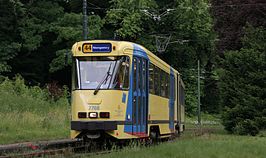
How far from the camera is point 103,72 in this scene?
54.7 feet

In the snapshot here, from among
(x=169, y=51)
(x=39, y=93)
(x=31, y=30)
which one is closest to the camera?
(x=39, y=93)

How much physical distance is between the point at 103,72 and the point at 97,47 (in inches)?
35.5

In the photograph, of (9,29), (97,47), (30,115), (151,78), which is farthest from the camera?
(9,29)

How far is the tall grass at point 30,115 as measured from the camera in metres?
22.5

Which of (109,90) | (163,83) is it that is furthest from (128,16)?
(109,90)

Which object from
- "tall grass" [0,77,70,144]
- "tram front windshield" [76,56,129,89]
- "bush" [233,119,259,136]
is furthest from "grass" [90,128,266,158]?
"bush" [233,119,259,136]

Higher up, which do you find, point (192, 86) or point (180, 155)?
point (192, 86)

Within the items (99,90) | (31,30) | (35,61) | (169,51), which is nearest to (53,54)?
(35,61)

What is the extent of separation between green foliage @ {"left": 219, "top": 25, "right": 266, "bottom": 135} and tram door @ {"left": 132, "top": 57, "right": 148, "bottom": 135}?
13097 mm

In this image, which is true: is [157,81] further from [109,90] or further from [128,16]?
[128,16]

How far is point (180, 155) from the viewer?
14070 mm

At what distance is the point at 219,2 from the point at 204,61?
2492 cm

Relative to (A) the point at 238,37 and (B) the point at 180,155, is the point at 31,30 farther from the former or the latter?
(B) the point at 180,155

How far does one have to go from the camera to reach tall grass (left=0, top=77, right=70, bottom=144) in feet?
73.9
